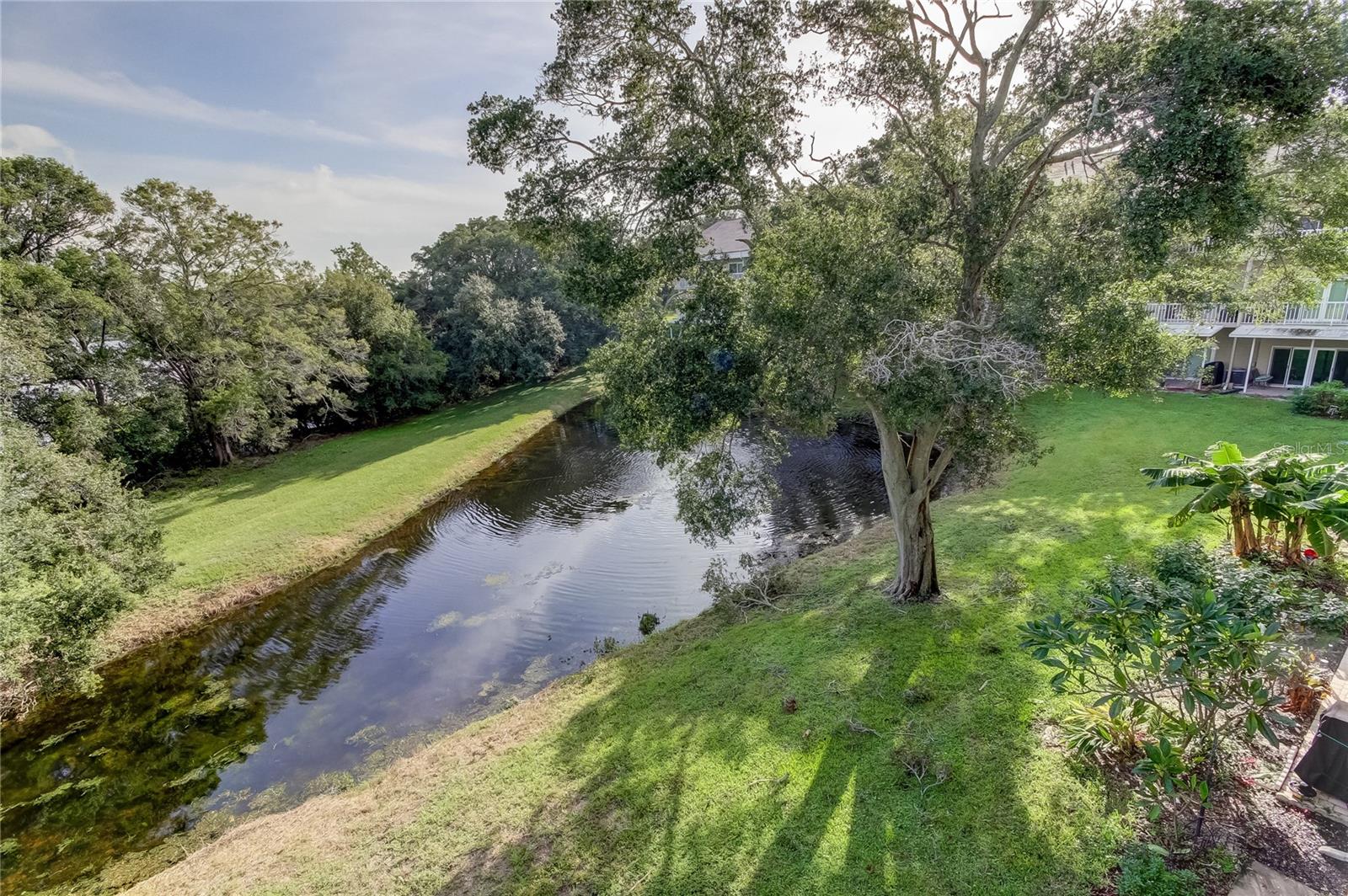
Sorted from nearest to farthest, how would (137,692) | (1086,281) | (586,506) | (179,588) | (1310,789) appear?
(1310,789) < (1086,281) < (137,692) < (179,588) < (586,506)

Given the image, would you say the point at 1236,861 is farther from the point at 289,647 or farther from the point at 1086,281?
the point at 289,647

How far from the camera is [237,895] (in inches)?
317

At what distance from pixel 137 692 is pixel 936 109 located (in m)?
21.5

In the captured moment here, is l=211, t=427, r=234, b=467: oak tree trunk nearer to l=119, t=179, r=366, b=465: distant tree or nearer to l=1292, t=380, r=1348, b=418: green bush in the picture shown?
l=119, t=179, r=366, b=465: distant tree

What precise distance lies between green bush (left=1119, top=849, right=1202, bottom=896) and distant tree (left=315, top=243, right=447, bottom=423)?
37934 mm

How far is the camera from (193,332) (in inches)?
1059

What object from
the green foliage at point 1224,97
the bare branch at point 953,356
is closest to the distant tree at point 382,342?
the bare branch at point 953,356

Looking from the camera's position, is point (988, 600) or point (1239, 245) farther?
point (988, 600)

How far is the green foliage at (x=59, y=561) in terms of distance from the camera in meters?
11.4

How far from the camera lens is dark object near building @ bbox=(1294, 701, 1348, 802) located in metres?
5.77

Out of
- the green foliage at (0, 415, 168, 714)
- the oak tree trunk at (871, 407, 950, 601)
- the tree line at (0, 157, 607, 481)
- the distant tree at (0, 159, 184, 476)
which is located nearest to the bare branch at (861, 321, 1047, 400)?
the oak tree trunk at (871, 407, 950, 601)

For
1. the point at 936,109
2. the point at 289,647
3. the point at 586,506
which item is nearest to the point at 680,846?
the point at 936,109

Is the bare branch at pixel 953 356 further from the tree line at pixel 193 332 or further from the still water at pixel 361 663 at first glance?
the tree line at pixel 193 332

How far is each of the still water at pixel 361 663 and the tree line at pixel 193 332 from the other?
6721 mm
